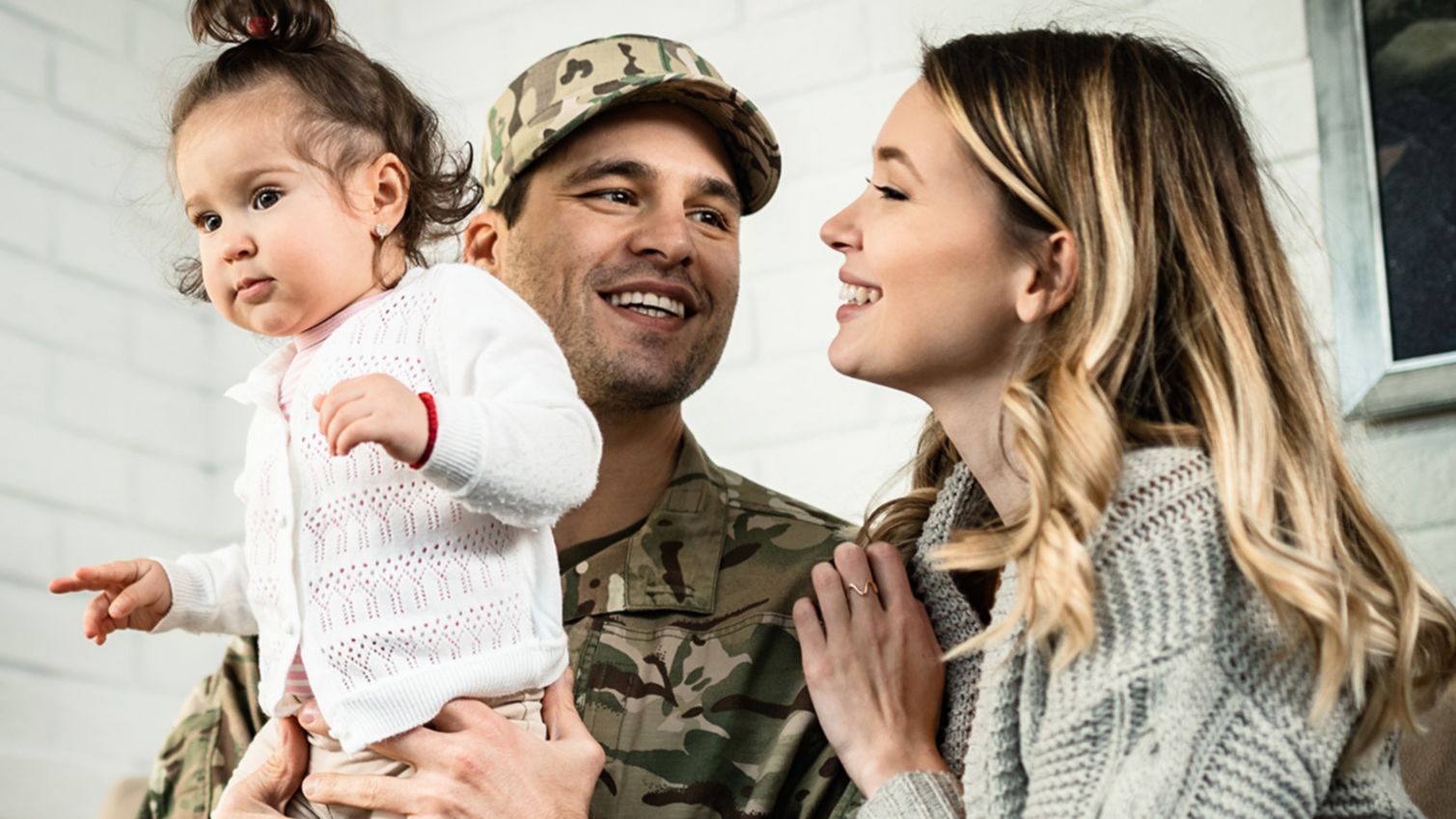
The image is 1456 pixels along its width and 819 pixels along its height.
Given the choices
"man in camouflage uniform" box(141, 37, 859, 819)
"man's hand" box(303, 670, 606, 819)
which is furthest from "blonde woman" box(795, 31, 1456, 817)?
"man's hand" box(303, 670, 606, 819)

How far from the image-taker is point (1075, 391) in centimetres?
137

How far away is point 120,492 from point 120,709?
284 mm

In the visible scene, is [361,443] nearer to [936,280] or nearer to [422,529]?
[422,529]

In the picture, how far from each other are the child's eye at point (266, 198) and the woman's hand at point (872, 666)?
538 mm

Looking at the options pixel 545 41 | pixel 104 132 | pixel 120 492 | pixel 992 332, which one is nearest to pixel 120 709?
pixel 120 492

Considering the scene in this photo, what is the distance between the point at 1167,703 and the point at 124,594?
762 millimetres

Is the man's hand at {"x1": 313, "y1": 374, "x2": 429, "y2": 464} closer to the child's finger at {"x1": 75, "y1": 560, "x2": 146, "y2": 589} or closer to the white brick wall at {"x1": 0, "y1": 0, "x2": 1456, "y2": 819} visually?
the child's finger at {"x1": 75, "y1": 560, "x2": 146, "y2": 589}

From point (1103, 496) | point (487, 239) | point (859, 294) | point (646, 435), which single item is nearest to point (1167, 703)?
point (1103, 496)

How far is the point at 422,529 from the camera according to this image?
1.33m

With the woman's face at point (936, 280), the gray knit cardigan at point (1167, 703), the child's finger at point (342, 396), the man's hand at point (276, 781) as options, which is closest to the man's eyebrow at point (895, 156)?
the woman's face at point (936, 280)

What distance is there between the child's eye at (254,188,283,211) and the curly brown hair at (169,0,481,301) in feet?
0.11

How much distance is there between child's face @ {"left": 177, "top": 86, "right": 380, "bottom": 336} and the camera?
138 cm

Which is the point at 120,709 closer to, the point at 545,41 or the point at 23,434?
the point at 23,434

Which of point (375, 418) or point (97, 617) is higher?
point (375, 418)
